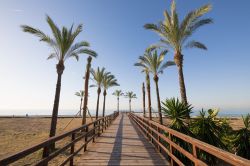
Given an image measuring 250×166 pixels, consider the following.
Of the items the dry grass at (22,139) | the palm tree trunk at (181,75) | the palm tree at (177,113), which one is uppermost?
the palm tree trunk at (181,75)

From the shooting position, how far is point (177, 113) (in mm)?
8648

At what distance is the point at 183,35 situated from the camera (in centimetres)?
1570

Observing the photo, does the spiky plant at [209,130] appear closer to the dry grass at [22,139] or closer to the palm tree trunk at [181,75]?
the palm tree trunk at [181,75]

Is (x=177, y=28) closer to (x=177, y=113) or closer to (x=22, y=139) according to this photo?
(x=177, y=113)

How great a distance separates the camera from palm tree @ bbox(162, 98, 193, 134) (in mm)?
8297

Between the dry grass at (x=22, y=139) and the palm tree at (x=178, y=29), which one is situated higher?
the palm tree at (x=178, y=29)

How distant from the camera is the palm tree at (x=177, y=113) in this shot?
27.2 ft

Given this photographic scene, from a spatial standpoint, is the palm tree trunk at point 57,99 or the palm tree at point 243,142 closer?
the palm tree at point 243,142

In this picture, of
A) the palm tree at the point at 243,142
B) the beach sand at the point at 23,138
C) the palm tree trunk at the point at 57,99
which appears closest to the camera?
the palm tree at the point at 243,142

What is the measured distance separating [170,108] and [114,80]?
28066 mm

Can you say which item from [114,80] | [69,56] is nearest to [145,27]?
[69,56]

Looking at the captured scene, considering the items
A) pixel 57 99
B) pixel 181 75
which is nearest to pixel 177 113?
pixel 181 75

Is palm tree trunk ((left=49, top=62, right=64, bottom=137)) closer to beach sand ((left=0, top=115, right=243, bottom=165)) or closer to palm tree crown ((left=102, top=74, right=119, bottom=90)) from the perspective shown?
beach sand ((left=0, top=115, right=243, bottom=165))

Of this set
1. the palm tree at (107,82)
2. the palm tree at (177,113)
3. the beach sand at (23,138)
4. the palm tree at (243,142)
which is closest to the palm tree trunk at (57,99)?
the beach sand at (23,138)
